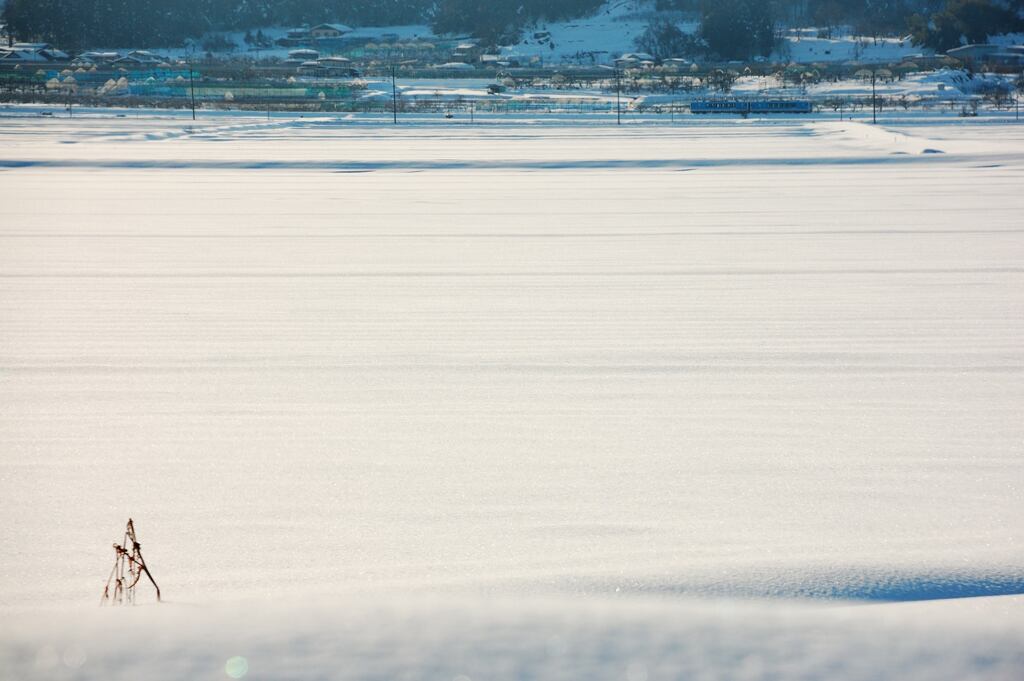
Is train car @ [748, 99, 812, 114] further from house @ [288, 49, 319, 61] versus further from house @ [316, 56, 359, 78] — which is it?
house @ [288, 49, 319, 61]

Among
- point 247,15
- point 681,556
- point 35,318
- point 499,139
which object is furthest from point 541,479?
point 247,15

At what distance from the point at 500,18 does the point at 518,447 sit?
100265 mm

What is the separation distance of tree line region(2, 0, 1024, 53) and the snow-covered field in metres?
71.2

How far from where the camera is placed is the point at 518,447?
4703 mm

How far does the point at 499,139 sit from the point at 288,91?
31.8 metres

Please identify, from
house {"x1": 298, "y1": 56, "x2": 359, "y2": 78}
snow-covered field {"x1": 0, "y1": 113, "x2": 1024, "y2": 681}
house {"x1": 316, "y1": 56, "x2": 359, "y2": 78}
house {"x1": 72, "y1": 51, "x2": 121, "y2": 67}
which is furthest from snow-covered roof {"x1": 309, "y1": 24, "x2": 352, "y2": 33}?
snow-covered field {"x1": 0, "y1": 113, "x2": 1024, "y2": 681}

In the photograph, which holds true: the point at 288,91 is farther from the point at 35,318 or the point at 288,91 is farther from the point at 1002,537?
the point at 1002,537

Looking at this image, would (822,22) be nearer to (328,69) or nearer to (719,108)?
(328,69)

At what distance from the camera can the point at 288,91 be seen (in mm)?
55250

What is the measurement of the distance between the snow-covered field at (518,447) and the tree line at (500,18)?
71152mm

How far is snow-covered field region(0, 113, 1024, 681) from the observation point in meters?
2.74

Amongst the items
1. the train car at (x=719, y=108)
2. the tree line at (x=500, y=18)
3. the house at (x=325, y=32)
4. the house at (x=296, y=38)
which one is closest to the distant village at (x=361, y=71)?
the house at (x=296, y=38)

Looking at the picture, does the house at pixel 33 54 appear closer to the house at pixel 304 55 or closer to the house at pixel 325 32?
the house at pixel 304 55

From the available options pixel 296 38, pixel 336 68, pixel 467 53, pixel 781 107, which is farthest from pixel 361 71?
pixel 781 107
